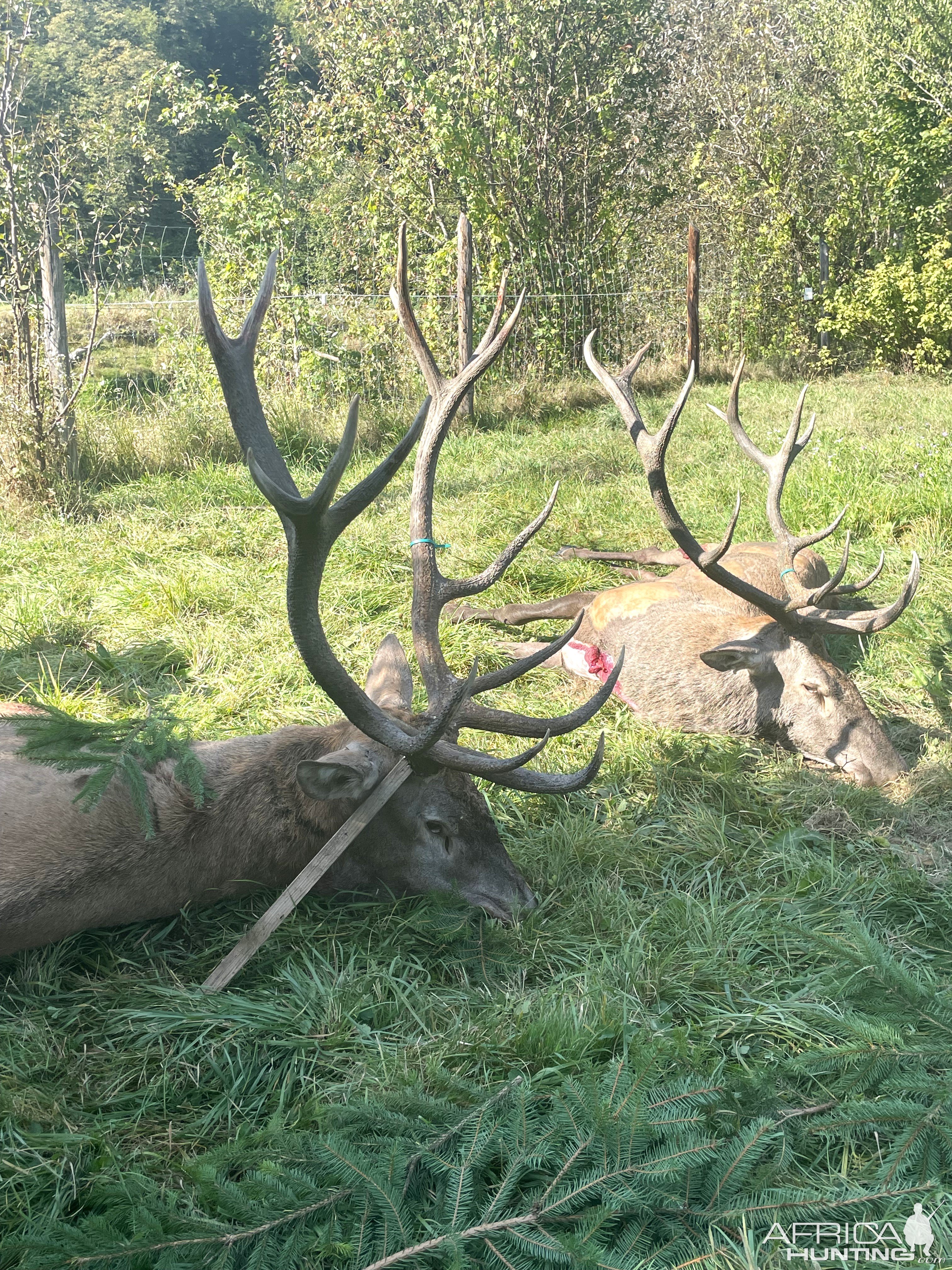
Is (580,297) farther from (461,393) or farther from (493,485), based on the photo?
(461,393)

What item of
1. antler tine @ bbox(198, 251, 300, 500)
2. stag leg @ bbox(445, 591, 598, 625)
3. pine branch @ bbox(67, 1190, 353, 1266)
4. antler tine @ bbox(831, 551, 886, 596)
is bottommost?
pine branch @ bbox(67, 1190, 353, 1266)

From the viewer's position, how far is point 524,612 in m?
5.79

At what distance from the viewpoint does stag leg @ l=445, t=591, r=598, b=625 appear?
5.79m

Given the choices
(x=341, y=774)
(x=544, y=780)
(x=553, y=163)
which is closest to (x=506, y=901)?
(x=544, y=780)

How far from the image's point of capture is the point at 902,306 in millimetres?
16078

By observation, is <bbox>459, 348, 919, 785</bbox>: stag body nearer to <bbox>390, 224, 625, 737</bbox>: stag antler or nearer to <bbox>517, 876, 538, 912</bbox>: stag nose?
<bbox>390, 224, 625, 737</bbox>: stag antler

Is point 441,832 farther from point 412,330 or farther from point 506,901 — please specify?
point 412,330

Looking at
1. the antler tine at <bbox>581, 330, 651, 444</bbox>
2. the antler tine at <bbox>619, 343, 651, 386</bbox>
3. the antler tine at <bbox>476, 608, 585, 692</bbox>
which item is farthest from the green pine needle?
the antler tine at <bbox>619, 343, 651, 386</bbox>

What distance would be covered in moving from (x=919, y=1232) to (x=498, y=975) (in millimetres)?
1396

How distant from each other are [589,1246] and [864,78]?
19.1 m

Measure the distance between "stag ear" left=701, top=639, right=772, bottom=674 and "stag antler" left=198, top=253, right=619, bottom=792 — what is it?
1.63 meters

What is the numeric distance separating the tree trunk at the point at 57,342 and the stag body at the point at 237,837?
16.3 ft

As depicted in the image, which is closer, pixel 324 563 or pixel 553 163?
pixel 324 563

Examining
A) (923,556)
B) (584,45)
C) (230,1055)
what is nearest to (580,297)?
(584,45)
